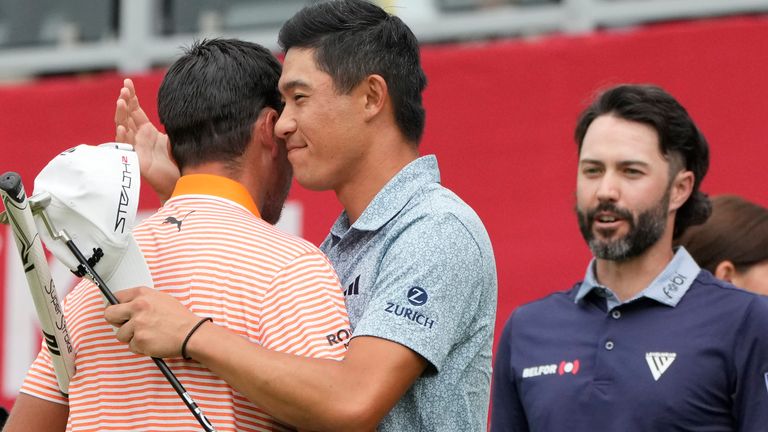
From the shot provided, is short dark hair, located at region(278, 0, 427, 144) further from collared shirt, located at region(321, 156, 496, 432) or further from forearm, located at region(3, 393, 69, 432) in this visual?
forearm, located at region(3, 393, 69, 432)

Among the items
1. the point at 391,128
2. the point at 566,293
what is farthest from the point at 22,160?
the point at 391,128

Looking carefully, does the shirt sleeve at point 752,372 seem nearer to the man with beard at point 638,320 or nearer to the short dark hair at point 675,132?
the man with beard at point 638,320

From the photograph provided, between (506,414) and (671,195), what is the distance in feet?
2.39

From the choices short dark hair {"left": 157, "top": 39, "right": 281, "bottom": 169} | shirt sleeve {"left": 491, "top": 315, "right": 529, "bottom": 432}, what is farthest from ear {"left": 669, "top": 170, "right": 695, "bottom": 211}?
short dark hair {"left": 157, "top": 39, "right": 281, "bottom": 169}

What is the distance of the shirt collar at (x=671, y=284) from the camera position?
3.28 meters

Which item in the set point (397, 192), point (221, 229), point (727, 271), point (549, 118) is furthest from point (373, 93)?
point (549, 118)

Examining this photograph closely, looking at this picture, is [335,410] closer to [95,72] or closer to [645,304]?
[645,304]

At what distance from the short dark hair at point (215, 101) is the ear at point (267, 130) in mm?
12

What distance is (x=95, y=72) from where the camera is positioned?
20.3 ft

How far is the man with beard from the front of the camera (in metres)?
3.06

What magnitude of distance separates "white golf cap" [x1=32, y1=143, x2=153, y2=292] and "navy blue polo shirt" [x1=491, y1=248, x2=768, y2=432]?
151 centimetres

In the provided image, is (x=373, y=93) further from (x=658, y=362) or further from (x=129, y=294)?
(x=658, y=362)

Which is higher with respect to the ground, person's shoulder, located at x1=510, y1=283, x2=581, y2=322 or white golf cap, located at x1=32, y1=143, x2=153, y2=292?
white golf cap, located at x1=32, y1=143, x2=153, y2=292

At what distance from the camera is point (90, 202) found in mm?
1996
